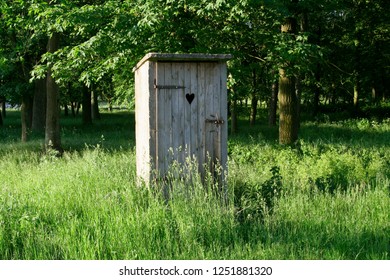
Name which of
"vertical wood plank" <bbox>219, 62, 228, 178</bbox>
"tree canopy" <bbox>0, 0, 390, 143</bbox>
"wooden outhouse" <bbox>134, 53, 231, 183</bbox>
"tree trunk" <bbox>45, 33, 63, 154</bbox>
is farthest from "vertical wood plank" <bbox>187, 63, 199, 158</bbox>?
"tree trunk" <bbox>45, 33, 63, 154</bbox>

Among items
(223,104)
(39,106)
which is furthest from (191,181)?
(39,106)

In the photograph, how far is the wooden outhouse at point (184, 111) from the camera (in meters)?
7.32

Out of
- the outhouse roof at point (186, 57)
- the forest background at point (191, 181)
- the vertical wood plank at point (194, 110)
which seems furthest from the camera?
the vertical wood plank at point (194, 110)

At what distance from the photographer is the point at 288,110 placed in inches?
558

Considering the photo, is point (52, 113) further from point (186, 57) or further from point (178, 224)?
point (178, 224)

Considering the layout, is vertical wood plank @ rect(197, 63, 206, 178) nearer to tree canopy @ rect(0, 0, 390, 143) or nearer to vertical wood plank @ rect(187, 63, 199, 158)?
vertical wood plank @ rect(187, 63, 199, 158)

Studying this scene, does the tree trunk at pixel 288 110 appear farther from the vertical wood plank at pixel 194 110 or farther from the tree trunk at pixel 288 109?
the vertical wood plank at pixel 194 110

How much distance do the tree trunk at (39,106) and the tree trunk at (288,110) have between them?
40.1 ft

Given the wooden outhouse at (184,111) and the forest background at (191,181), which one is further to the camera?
the wooden outhouse at (184,111)

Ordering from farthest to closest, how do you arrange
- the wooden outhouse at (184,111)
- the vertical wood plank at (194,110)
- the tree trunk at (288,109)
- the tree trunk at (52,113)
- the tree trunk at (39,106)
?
the tree trunk at (39,106) → the tree trunk at (52,113) → the tree trunk at (288,109) → the vertical wood plank at (194,110) → the wooden outhouse at (184,111)

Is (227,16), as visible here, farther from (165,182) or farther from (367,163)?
(165,182)

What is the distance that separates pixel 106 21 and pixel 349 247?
8327mm

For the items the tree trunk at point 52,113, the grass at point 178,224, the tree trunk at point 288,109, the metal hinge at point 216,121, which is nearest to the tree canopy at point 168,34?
the tree trunk at point 288,109

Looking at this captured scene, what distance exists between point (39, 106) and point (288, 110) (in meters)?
12.8
